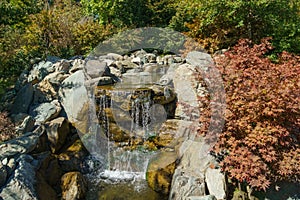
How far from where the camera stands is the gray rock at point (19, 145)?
16.9ft

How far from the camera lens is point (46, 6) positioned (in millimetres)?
14305

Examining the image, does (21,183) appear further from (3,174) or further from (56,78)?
(56,78)

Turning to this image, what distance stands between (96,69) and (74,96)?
1.10 metres

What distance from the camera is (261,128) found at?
14.3 feet

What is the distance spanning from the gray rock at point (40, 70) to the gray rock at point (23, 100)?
2.24 feet

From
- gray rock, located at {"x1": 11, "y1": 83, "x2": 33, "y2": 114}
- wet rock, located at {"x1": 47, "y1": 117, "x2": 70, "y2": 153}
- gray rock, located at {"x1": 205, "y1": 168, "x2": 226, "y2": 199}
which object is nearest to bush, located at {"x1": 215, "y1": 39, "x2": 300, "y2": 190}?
gray rock, located at {"x1": 205, "y1": 168, "x2": 226, "y2": 199}

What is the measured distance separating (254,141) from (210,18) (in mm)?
4901

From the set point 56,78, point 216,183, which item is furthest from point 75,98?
point 216,183

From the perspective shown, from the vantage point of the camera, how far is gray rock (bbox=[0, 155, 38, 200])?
180 inches

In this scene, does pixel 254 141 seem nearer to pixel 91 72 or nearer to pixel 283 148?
pixel 283 148

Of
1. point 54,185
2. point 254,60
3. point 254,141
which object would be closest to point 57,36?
point 54,185

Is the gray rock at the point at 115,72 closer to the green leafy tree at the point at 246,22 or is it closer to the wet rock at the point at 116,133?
the wet rock at the point at 116,133

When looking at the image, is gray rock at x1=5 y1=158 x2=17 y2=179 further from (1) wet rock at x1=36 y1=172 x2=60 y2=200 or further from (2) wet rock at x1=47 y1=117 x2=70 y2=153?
(2) wet rock at x1=47 y1=117 x2=70 y2=153

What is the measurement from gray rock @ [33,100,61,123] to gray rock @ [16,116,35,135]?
411mm
